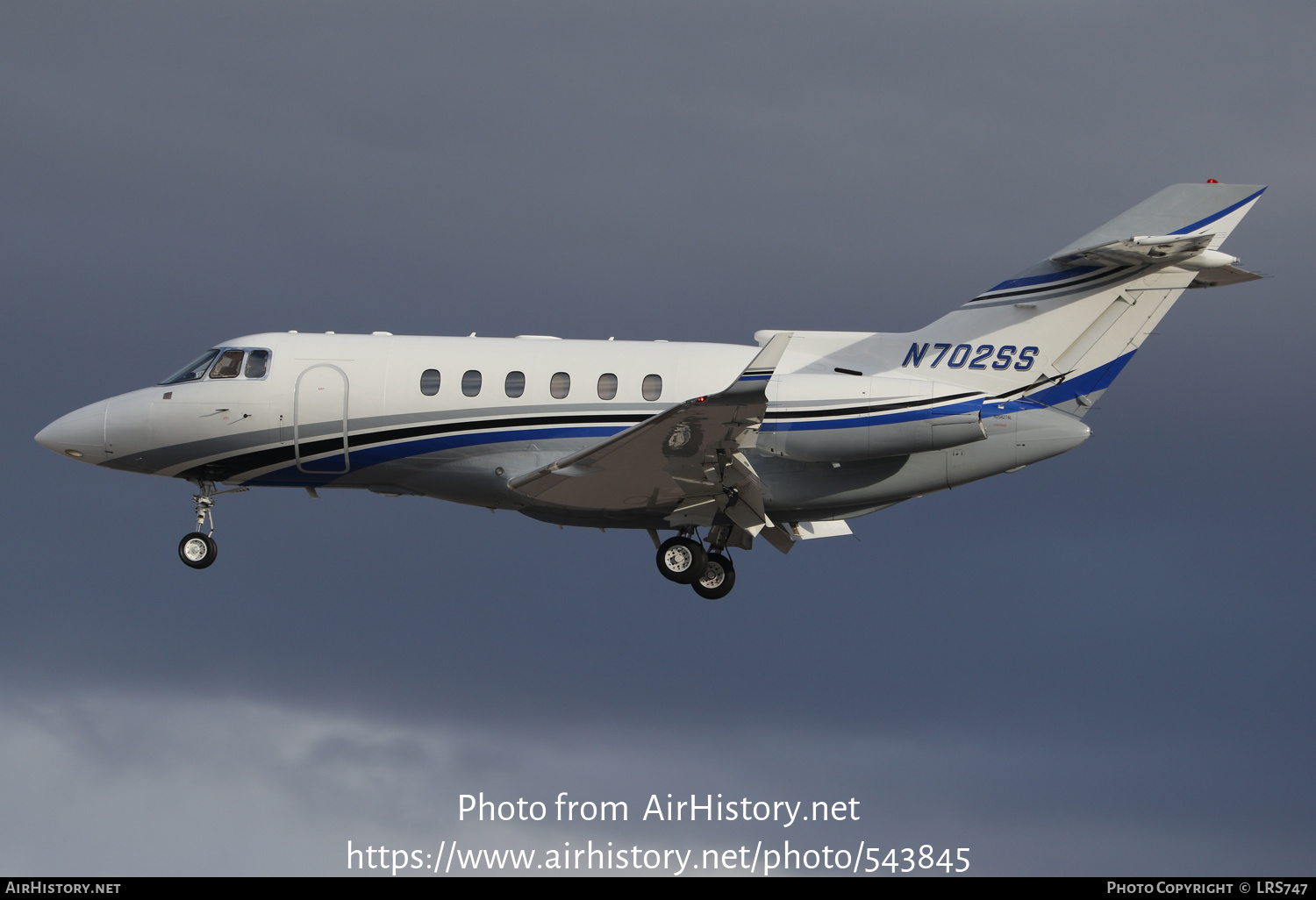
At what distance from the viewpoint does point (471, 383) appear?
26516mm

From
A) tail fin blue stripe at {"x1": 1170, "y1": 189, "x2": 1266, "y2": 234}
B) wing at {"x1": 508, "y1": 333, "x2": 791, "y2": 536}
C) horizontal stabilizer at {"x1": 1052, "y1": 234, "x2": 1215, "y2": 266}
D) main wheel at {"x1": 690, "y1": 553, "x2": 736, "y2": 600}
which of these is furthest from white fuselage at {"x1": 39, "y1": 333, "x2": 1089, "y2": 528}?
tail fin blue stripe at {"x1": 1170, "y1": 189, "x2": 1266, "y2": 234}

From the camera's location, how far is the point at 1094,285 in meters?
26.5

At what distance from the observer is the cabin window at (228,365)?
27.5 m

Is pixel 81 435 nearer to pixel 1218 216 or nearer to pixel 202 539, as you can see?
pixel 202 539

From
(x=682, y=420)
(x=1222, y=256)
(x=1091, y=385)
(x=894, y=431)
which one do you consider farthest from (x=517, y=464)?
(x=1222, y=256)

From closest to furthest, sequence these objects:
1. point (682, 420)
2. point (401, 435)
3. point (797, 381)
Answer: point (682, 420) < point (797, 381) < point (401, 435)

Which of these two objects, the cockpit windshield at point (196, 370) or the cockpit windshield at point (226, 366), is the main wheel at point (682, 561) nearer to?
the cockpit windshield at point (226, 366)

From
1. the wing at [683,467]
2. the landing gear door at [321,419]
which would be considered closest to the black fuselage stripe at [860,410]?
the wing at [683,467]

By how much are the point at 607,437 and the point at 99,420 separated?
9706 mm

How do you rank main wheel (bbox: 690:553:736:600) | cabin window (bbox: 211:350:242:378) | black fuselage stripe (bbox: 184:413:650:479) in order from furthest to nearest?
cabin window (bbox: 211:350:242:378), main wheel (bbox: 690:553:736:600), black fuselage stripe (bbox: 184:413:650:479)

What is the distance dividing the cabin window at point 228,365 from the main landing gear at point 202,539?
214 centimetres

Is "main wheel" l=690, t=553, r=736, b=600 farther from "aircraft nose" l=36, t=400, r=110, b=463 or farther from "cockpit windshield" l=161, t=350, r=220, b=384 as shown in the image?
"aircraft nose" l=36, t=400, r=110, b=463

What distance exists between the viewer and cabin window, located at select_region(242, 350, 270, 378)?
89.8ft

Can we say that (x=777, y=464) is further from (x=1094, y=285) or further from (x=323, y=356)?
(x=323, y=356)
